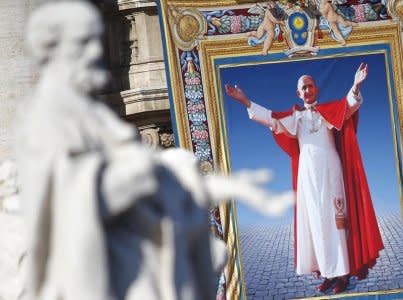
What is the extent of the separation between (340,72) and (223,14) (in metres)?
1.23

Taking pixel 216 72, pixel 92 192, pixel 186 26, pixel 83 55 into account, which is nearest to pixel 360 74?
pixel 216 72

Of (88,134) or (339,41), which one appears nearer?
(88,134)

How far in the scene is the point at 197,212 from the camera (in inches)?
217

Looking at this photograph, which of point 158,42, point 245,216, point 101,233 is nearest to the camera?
point 101,233

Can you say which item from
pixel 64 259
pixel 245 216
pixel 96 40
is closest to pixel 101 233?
pixel 64 259

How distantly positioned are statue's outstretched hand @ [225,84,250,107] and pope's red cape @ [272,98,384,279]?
30 centimetres

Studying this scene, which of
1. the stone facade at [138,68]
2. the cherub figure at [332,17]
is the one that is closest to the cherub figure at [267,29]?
the cherub figure at [332,17]

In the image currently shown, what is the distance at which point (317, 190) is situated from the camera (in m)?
16.1

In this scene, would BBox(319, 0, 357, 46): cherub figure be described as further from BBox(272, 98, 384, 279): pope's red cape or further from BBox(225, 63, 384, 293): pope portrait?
BBox(272, 98, 384, 279): pope's red cape

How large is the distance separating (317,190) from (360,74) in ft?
3.98

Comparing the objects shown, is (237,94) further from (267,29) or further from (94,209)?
(94,209)

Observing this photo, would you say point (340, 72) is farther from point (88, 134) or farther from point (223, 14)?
point (88, 134)

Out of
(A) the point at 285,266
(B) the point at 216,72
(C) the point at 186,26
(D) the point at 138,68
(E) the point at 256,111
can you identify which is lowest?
(A) the point at 285,266

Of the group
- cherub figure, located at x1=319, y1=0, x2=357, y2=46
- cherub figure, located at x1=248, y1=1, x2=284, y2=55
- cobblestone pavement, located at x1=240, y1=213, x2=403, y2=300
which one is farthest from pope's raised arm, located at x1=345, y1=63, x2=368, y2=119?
cobblestone pavement, located at x1=240, y1=213, x2=403, y2=300
